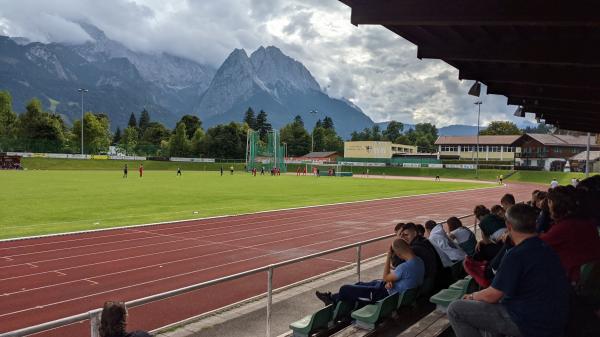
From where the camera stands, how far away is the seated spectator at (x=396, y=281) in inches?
221

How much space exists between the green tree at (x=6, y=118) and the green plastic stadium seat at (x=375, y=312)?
97367 millimetres

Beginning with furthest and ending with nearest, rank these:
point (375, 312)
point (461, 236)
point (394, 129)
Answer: point (394, 129), point (461, 236), point (375, 312)

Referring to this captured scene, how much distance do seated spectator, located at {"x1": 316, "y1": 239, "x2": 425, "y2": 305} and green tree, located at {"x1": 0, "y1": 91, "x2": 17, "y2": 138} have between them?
96865 mm

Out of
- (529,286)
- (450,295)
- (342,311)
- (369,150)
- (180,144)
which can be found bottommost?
(342,311)

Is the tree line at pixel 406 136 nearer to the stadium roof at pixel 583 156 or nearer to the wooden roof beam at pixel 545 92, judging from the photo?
the stadium roof at pixel 583 156

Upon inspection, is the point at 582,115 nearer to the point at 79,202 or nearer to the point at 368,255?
the point at 368,255

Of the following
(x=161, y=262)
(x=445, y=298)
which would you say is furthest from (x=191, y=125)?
(x=445, y=298)

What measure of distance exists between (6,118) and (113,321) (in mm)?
102423

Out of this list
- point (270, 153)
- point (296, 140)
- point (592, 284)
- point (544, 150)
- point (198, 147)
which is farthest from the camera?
point (296, 140)

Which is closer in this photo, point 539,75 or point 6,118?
point 539,75

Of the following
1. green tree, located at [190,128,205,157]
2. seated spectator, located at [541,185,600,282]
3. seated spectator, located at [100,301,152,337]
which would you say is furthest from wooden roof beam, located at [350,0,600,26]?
green tree, located at [190,128,205,157]

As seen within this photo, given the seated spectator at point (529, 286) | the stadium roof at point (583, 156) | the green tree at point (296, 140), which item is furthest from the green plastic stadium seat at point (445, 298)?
the green tree at point (296, 140)

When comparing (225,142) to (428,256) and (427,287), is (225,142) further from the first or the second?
(428,256)

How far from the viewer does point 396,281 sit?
575cm
